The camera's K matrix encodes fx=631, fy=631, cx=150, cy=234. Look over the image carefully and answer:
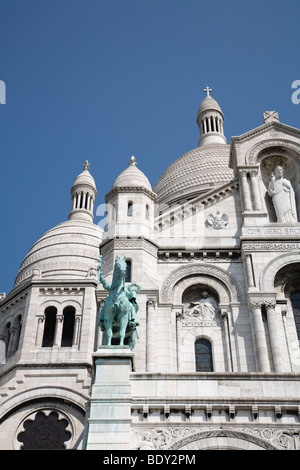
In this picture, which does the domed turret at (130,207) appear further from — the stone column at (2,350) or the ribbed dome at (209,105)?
the ribbed dome at (209,105)

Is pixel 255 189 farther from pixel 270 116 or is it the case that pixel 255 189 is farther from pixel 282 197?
pixel 270 116

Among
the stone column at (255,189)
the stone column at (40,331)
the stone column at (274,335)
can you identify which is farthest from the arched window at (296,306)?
the stone column at (40,331)

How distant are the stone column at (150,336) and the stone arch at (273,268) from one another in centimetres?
388

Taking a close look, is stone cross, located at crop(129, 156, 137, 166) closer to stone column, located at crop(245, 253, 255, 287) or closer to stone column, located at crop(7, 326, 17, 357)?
stone column, located at crop(245, 253, 255, 287)

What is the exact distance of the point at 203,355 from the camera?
21469 millimetres

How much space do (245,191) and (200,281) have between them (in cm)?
462

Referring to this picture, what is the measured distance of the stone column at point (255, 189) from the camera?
24756mm

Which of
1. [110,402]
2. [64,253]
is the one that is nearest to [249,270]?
[110,402]

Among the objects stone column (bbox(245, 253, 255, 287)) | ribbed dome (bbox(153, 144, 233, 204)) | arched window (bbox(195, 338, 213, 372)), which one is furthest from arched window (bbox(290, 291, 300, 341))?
ribbed dome (bbox(153, 144, 233, 204))

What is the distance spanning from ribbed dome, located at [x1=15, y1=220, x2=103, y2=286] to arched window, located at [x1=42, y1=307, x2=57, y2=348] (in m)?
3.67

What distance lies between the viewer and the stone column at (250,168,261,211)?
24756 millimetres

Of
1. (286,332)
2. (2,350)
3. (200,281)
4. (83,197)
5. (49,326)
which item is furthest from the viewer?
(83,197)

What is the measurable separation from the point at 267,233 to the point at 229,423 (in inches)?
404

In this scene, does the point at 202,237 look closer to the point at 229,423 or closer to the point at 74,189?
the point at 229,423
